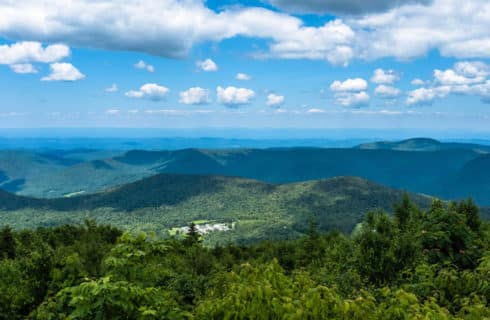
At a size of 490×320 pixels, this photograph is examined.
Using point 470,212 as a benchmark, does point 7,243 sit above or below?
below

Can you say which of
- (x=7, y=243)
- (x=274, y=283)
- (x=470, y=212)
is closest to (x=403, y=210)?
(x=470, y=212)

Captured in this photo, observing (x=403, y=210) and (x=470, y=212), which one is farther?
(x=403, y=210)

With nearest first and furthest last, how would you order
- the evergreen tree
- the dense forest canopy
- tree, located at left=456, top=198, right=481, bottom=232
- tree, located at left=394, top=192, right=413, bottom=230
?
the dense forest canopy < tree, located at left=456, top=198, right=481, bottom=232 < tree, located at left=394, top=192, right=413, bottom=230 < the evergreen tree

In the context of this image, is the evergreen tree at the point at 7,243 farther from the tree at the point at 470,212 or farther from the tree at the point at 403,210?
the tree at the point at 470,212

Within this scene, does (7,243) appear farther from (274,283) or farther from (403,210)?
(403,210)

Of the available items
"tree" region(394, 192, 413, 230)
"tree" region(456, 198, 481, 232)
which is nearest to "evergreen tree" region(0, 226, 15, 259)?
"tree" region(394, 192, 413, 230)

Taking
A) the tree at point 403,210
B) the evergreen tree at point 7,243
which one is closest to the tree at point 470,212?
the tree at point 403,210

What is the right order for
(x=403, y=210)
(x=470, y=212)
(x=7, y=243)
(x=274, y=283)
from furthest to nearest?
(x=7, y=243) < (x=403, y=210) < (x=470, y=212) < (x=274, y=283)

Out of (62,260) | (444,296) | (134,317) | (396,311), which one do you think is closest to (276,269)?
(396,311)

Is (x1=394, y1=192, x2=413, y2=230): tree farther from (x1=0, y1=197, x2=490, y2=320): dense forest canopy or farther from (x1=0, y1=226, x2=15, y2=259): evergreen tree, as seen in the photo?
(x1=0, y1=226, x2=15, y2=259): evergreen tree

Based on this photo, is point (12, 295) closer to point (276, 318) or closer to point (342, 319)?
point (276, 318)
